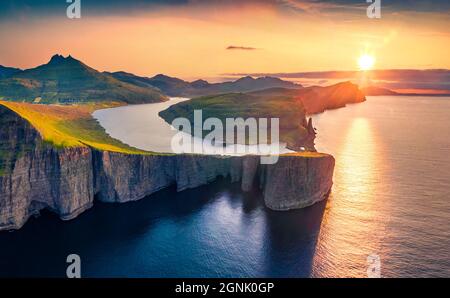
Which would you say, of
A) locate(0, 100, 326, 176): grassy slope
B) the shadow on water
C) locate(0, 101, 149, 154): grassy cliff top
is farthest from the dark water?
locate(0, 101, 149, 154): grassy cliff top

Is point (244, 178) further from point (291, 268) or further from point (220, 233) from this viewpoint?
point (291, 268)

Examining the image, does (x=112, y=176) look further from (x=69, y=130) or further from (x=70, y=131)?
(x=69, y=130)

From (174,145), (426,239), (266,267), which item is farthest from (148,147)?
(426,239)

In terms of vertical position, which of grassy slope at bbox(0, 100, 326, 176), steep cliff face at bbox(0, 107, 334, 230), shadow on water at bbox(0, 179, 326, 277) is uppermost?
grassy slope at bbox(0, 100, 326, 176)

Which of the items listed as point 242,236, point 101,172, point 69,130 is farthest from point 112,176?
point 242,236

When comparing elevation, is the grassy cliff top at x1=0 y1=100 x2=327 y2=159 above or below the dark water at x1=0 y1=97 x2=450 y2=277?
above

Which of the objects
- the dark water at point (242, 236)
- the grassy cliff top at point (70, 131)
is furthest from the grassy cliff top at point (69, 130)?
the dark water at point (242, 236)

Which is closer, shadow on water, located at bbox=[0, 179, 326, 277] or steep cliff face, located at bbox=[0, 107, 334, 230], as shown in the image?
shadow on water, located at bbox=[0, 179, 326, 277]

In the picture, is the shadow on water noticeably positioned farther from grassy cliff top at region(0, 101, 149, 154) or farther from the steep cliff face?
grassy cliff top at region(0, 101, 149, 154)
